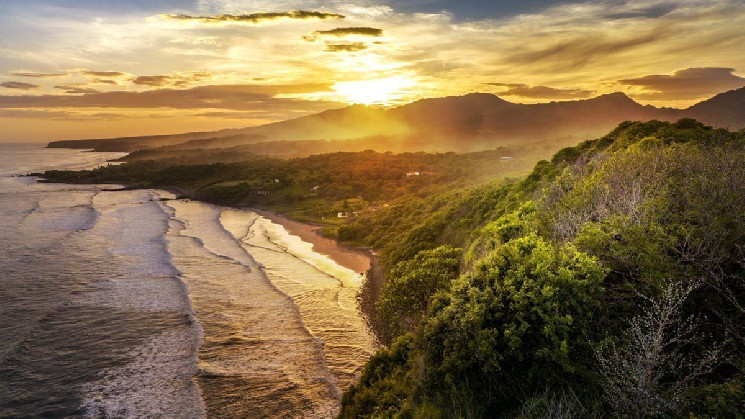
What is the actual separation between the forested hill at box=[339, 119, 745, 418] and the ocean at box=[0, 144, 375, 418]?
6.76 metres

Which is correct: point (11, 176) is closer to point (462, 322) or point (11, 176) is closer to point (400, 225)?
point (400, 225)

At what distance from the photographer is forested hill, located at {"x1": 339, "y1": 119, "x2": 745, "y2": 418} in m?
10.4

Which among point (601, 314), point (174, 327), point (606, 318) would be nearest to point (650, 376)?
point (606, 318)

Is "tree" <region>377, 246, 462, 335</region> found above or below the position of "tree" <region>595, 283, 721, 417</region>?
below

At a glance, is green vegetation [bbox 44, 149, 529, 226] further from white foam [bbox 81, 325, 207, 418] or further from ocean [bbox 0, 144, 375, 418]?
white foam [bbox 81, 325, 207, 418]

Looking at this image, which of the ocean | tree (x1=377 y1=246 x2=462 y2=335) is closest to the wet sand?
the ocean

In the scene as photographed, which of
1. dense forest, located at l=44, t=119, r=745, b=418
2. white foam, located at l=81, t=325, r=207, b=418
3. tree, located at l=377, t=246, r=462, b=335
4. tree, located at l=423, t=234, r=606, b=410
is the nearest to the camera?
dense forest, located at l=44, t=119, r=745, b=418

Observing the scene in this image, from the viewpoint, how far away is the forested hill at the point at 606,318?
1038cm

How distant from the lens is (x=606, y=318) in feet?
42.8

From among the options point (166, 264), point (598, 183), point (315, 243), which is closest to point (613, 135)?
point (598, 183)

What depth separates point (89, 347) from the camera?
25672 millimetres

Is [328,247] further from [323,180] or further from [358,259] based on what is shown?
[323,180]

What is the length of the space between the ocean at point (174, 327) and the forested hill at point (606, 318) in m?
6.76

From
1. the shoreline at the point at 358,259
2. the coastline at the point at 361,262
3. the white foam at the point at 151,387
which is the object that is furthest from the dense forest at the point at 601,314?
the shoreline at the point at 358,259
